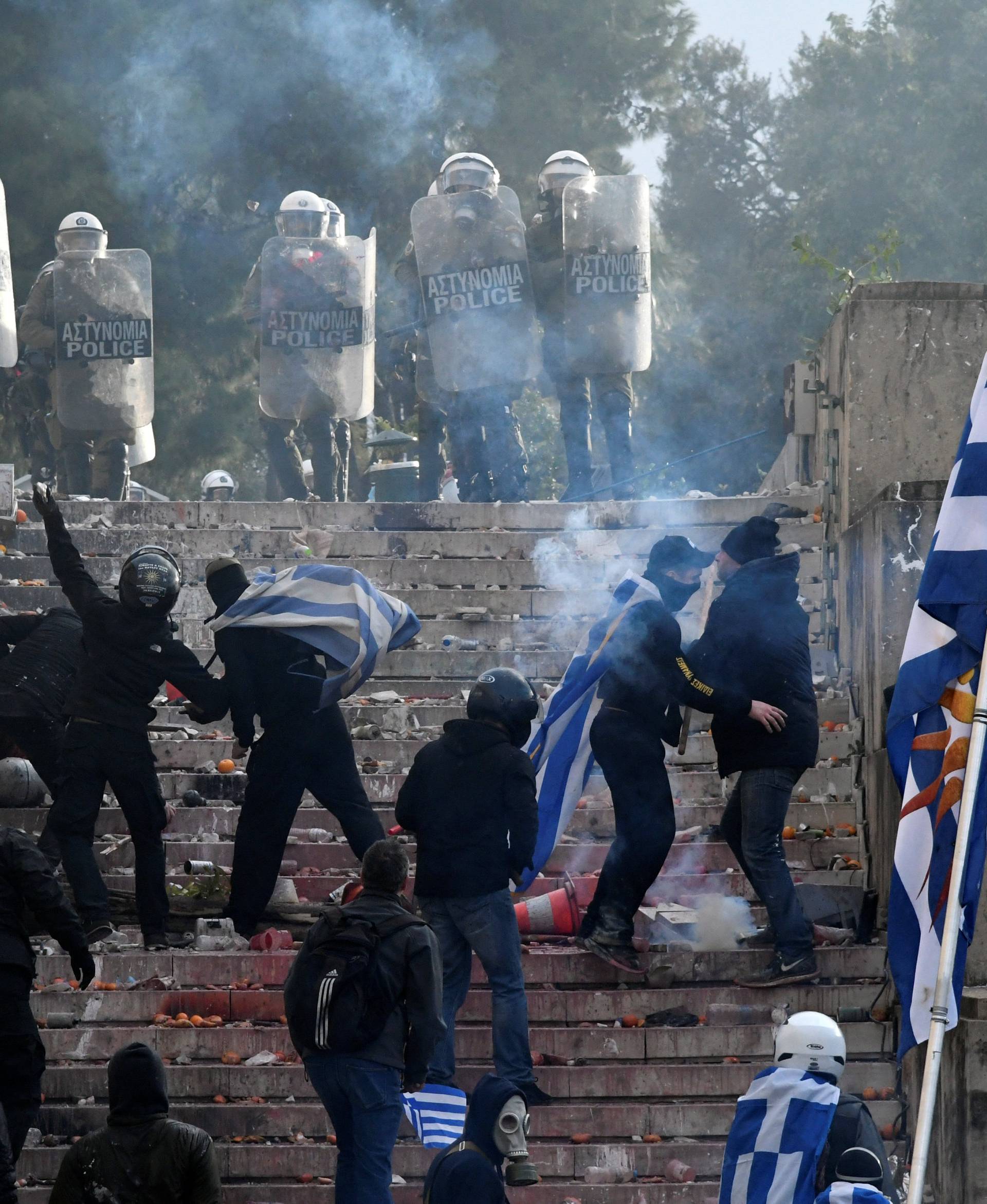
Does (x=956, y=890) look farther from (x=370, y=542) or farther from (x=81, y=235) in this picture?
(x=81, y=235)

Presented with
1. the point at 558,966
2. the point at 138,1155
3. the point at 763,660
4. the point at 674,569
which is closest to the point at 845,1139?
the point at 138,1155

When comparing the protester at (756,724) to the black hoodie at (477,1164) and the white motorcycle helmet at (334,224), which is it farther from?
the white motorcycle helmet at (334,224)

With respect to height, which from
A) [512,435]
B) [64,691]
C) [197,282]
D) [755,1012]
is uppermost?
[197,282]

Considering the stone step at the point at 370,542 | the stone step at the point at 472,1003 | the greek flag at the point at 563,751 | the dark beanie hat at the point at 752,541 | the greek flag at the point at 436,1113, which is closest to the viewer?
the greek flag at the point at 436,1113

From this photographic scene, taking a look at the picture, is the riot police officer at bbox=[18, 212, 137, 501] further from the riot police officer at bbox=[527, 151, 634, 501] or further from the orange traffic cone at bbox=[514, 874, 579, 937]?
the orange traffic cone at bbox=[514, 874, 579, 937]

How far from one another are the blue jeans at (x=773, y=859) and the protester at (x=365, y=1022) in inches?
77.8

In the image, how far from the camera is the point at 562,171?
15367 mm

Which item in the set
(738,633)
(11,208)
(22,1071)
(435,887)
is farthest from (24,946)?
(11,208)

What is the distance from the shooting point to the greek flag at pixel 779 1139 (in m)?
5.37

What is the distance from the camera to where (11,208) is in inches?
1124

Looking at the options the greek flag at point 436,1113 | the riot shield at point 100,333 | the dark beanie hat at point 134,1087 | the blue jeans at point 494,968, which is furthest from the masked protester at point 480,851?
the riot shield at point 100,333

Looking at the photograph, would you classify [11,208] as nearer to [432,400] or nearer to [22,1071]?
[432,400]

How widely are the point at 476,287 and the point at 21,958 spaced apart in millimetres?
9233

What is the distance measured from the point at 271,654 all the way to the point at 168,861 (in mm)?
1250
